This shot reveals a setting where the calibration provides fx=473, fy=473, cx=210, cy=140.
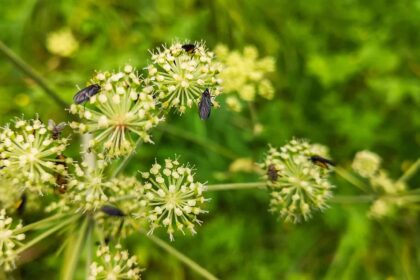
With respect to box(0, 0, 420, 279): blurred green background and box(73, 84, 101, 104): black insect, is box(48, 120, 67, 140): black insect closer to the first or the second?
box(73, 84, 101, 104): black insect

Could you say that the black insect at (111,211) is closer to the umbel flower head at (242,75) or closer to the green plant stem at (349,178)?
the umbel flower head at (242,75)

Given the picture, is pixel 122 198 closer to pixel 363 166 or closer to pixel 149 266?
pixel 363 166

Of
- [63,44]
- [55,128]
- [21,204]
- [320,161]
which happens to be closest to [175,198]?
[55,128]

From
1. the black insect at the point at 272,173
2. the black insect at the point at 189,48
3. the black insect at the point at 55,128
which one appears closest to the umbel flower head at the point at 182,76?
the black insect at the point at 189,48

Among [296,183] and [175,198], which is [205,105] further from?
[296,183]

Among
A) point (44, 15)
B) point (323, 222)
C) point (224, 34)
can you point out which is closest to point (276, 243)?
point (323, 222)

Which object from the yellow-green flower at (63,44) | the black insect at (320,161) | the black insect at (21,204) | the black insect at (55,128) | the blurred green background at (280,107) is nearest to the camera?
Result: the black insect at (55,128)
